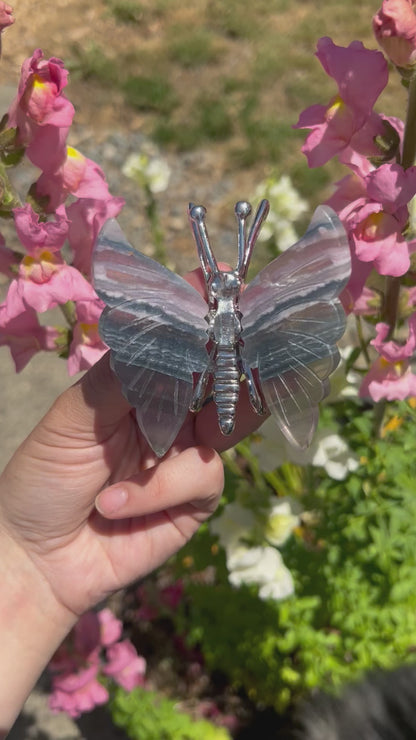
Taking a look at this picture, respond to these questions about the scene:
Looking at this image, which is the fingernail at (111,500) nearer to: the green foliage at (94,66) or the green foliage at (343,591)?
the green foliage at (343,591)

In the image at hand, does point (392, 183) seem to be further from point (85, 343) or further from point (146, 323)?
point (85, 343)

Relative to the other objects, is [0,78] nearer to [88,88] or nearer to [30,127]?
[88,88]

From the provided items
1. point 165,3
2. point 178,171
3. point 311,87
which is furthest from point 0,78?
point 311,87

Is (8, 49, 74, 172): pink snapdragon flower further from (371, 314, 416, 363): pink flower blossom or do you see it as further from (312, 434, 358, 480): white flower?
(312, 434, 358, 480): white flower

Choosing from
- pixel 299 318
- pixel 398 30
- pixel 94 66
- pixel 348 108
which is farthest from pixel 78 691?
pixel 94 66

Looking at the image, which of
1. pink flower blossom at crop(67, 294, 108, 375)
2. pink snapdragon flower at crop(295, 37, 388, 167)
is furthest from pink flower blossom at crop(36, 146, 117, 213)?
pink snapdragon flower at crop(295, 37, 388, 167)

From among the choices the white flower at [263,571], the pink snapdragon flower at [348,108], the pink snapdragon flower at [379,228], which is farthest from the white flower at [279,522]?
the pink snapdragon flower at [348,108]

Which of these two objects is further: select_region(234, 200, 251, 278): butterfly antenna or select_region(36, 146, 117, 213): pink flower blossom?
select_region(36, 146, 117, 213): pink flower blossom
